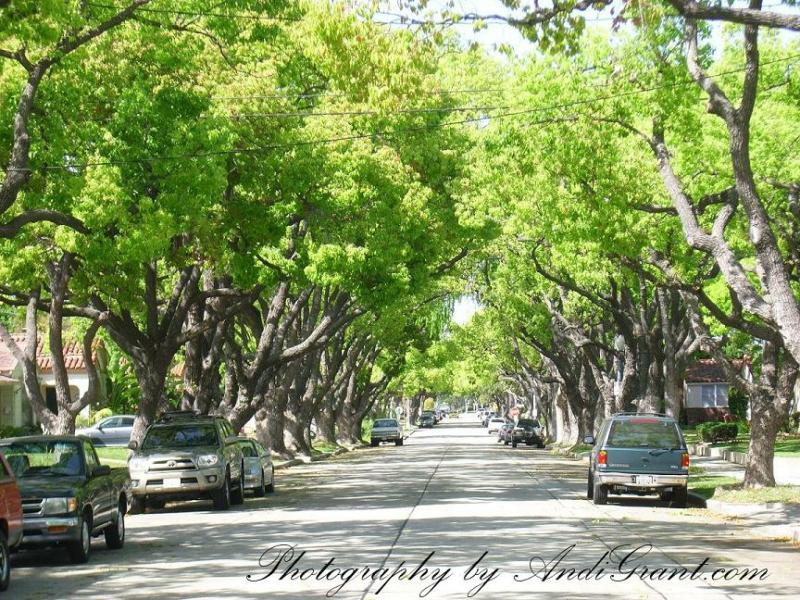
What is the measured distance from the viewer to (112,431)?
5384 cm

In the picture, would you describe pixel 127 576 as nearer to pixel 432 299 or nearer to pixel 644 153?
pixel 644 153

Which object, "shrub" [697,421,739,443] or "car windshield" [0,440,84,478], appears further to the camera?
"shrub" [697,421,739,443]

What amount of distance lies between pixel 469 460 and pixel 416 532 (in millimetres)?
29471

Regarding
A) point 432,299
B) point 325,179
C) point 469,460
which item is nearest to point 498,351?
point 432,299

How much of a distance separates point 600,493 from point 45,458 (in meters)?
12.0

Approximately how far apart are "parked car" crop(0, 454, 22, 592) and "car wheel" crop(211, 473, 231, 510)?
10745 millimetres

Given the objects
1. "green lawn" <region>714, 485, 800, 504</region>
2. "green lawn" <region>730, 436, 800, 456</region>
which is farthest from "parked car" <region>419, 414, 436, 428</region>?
"green lawn" <region>714, 485, 800, 504</region>

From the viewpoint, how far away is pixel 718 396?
8125cm

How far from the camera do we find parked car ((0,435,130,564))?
15.4 metres

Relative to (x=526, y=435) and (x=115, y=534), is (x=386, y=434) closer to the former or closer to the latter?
(x=526, y=435)

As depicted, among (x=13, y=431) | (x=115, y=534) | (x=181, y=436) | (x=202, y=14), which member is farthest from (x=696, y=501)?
(x=13, y=431)

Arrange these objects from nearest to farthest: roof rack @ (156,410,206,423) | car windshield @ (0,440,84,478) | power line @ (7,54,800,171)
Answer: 1. car windshield @ (0,440,84,478)
2. power line @ (7,54,800,171)
3. roof rack @ (156,410,206,423)

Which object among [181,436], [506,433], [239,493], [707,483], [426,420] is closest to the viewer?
[181,436]

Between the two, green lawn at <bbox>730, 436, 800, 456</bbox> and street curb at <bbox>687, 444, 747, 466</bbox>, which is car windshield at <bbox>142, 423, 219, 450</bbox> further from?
green lawn at <bbox>730, 436, 800, 456</bbox>
